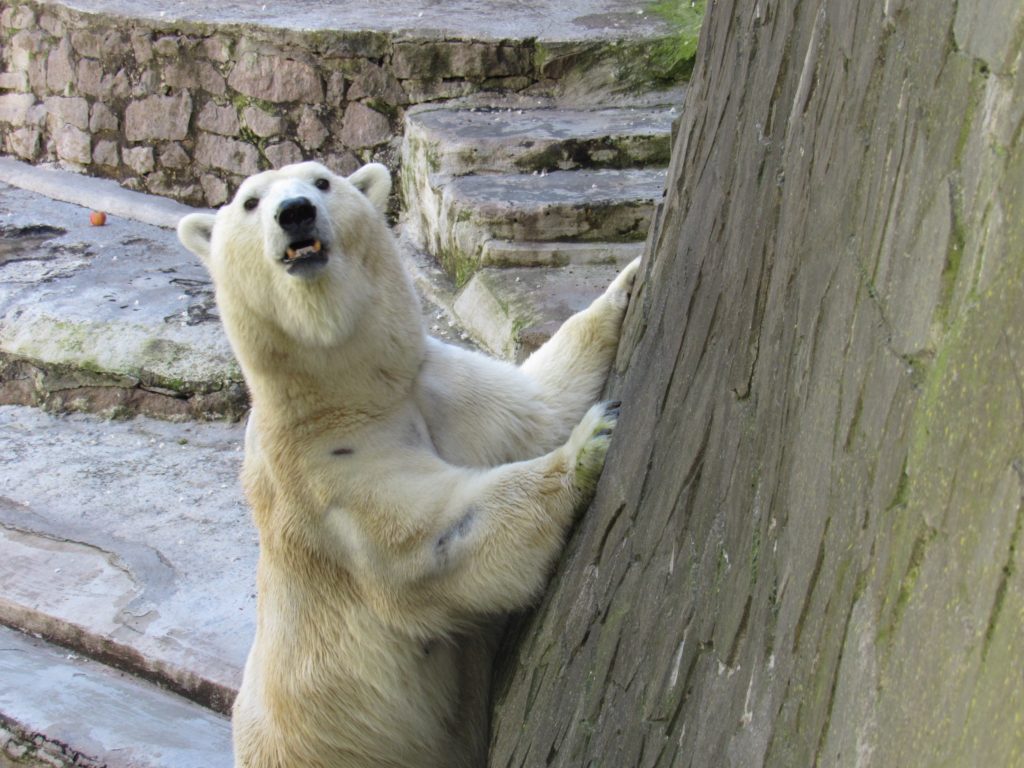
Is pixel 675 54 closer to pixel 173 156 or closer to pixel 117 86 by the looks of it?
pixel 173 156

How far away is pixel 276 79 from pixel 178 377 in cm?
209

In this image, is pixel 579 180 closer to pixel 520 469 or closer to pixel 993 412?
pixel 520 469

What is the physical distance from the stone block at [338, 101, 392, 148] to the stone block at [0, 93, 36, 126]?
2949 mm

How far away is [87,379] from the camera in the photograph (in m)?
6.17

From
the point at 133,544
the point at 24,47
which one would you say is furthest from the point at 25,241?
the point at 133,544

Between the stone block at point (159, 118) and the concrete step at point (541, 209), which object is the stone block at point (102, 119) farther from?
the concrete step at point (541, 209)

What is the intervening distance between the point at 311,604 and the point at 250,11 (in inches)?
219

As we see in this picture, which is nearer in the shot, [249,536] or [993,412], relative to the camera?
[993,412]

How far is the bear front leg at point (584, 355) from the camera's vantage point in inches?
118

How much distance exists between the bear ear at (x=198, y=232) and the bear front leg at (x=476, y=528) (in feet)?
2.88

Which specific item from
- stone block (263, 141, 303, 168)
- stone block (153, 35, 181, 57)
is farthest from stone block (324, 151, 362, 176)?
stone block (153, 35, 181, 57)

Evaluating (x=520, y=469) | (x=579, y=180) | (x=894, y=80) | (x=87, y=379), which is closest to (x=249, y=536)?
(x=87, y=379)

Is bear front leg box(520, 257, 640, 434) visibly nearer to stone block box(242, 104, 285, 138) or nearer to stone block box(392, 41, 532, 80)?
stone block box(392, 41, 532, 80)

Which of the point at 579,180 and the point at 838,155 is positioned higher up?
the point at 838,155
